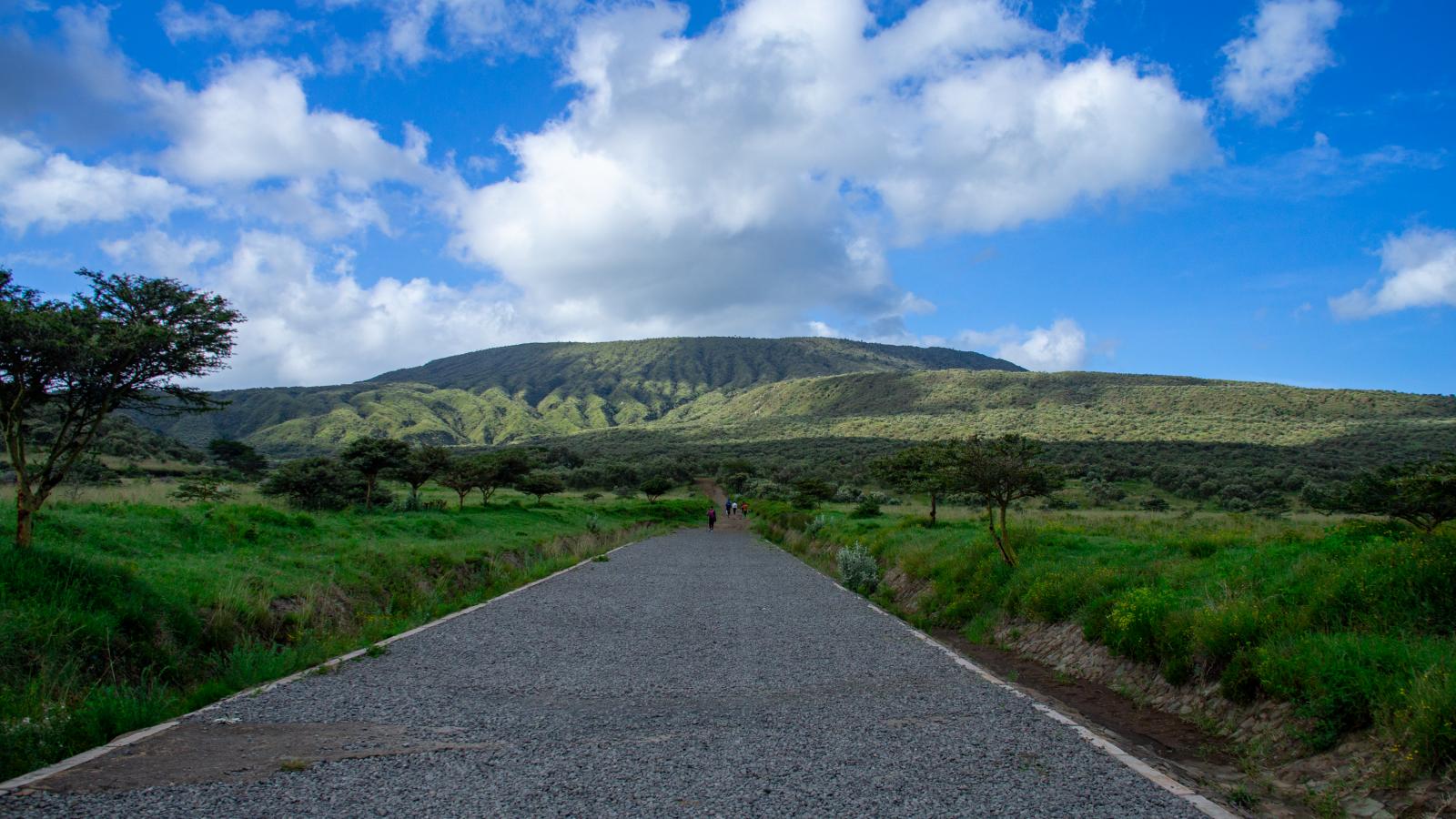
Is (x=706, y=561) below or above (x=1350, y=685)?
below

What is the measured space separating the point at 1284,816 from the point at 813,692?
3.79m

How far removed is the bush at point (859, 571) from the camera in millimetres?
18328

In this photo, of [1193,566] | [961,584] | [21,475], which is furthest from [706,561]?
[21,475]

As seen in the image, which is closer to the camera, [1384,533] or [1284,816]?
[1284,816]

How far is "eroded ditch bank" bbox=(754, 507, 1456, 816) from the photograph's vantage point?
15.4 feet

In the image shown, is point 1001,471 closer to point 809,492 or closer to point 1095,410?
point 809,492

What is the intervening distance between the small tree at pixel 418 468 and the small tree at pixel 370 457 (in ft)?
3.26

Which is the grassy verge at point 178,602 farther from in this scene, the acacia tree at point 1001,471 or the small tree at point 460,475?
the small tree at point 460,475

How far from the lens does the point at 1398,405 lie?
246 feet

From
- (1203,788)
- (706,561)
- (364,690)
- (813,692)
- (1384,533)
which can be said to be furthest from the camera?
(706,561)

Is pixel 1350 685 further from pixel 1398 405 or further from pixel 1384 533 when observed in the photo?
pixel 1398 405

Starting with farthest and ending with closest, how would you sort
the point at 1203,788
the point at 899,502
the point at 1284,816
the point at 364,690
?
the point at 899,502 < the point at 364,690 < the point at 1203,788 < the point at 1284,816

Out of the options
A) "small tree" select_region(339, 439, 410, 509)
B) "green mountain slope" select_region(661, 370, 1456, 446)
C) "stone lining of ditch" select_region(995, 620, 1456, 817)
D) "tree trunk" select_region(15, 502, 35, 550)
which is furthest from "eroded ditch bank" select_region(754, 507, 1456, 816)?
"green mountain slope" select_region(661, 370, 1456, 446)

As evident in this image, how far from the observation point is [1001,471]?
1448 cm
